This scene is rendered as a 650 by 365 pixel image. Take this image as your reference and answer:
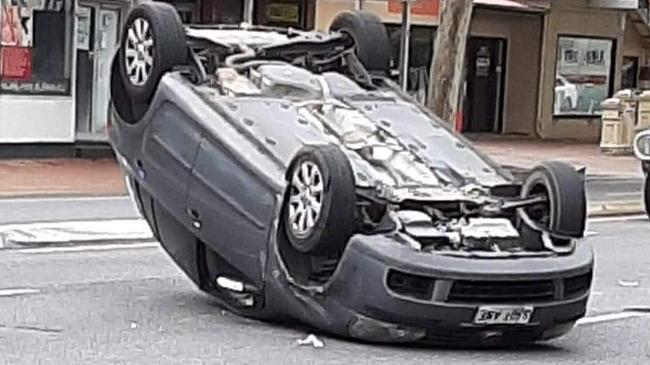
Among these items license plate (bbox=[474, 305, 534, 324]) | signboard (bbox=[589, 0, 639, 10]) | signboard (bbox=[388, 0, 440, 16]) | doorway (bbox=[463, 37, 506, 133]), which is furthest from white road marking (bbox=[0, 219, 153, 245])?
signboard (bbox=[589, 0, 639, 10])

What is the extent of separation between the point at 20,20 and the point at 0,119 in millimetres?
1516

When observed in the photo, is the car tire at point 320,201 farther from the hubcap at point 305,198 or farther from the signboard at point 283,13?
the signboard at point 283,13

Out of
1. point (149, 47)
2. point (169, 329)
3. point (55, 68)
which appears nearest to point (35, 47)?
point (55, 68)

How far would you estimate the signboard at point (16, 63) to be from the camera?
75.8 feet

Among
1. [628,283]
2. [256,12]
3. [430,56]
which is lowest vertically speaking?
[628,283]

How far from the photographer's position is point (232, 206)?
367 inches

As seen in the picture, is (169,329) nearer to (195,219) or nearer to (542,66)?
(195,219)

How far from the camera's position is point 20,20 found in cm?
2319

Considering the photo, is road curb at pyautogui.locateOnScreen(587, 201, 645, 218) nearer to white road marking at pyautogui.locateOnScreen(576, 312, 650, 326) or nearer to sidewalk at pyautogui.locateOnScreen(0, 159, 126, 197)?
sidewalk at pyautogui.locateOnScreen(0, 159, 126, 197)

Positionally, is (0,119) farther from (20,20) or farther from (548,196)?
(548,196)

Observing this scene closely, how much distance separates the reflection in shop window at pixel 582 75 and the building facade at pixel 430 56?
32mm

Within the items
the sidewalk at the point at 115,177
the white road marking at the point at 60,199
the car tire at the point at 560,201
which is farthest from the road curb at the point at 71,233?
the car tire at the point at 560,201

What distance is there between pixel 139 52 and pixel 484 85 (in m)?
26.2

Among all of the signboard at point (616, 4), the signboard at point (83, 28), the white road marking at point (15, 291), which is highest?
the signboard at point (616, 4)
